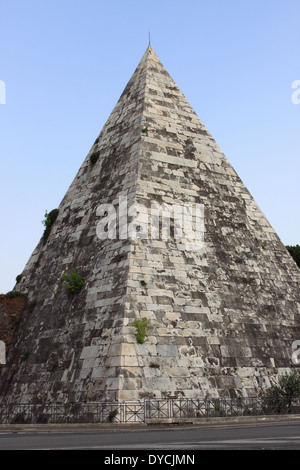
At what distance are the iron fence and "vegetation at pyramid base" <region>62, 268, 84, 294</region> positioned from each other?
396 centimetres

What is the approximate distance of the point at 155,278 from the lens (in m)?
19.2

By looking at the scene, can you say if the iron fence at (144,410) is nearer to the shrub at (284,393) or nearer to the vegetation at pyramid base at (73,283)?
the shrub at (284,393)

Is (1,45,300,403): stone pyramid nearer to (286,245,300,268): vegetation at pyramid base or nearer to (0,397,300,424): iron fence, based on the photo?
(0,397,300,424): iron fence

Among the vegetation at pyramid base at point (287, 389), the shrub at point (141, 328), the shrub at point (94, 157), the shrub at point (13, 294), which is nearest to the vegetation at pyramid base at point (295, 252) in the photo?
the shrub at point (94, 157)

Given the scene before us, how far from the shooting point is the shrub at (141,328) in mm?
17625

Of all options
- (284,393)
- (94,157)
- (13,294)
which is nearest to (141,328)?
(284,393)

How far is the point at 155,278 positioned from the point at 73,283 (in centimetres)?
325

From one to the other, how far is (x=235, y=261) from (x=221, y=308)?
98.0 inches

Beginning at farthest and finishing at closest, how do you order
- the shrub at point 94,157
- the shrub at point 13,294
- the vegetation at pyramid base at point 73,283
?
the shrub at point 94,157
the shrub at point 13,294
the vegetation at pyramid base at point 73,283

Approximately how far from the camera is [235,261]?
22094mm

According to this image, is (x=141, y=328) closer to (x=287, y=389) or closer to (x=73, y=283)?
(x=73, y=283)

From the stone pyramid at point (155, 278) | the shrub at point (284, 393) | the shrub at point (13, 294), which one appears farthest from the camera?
the shrub at point (13, 294)

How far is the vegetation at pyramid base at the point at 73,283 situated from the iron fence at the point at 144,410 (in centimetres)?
396
